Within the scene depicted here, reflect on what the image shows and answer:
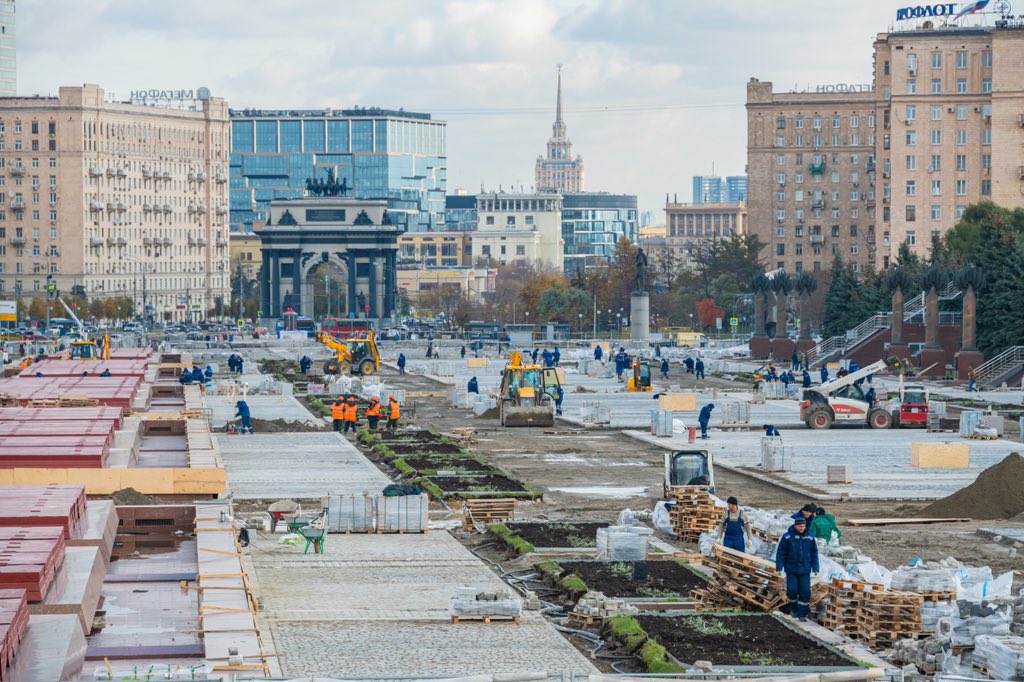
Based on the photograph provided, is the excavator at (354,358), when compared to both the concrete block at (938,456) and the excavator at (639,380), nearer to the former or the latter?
the excavator at (639,380)

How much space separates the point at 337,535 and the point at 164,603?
11.5 metres

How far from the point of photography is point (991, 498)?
40.6 m

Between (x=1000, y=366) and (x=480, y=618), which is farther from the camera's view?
(x=1000, y=366)

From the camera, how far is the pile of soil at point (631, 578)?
29672 mm

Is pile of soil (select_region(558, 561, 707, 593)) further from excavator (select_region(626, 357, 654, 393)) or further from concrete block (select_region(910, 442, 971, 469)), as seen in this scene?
excavator (select_region(626, 357, 654, 393))

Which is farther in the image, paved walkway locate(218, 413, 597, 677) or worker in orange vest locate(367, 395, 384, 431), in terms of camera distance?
worker in orange vest locate(367, 395, 384, 431)

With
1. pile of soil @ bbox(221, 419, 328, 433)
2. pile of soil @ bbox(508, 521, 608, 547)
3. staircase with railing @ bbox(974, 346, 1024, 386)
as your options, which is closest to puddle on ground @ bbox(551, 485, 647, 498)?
pile of soil @ bbox(508, 521, 608, 547)

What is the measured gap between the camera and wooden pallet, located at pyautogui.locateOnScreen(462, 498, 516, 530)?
38656 mm

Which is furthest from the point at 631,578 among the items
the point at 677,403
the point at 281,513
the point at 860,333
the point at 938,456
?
the point at 860,333

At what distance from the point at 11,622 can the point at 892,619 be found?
11.7 m

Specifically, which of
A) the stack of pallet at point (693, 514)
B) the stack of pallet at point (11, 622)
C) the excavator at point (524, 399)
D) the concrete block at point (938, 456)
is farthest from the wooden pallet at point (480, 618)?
the excavator at point (524, 399)

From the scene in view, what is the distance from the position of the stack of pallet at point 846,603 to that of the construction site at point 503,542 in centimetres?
4

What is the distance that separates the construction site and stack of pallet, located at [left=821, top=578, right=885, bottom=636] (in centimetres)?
4

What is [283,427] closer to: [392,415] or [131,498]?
[392,415]
